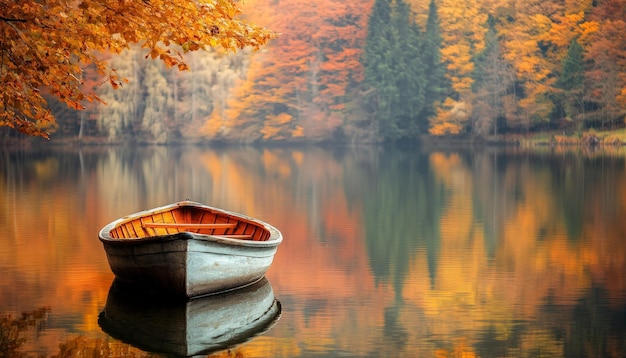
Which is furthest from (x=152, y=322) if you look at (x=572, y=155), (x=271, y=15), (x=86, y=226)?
(x=271, y=15)

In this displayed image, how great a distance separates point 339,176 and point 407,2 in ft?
105

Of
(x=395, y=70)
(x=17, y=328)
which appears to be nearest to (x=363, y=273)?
(x=17, y=328)

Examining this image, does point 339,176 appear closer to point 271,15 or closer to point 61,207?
point 61,207

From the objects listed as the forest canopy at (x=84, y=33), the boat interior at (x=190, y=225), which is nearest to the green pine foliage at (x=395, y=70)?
the boat interior at (x=190, y=225)

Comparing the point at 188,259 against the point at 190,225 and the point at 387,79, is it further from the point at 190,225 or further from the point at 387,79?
the point at 387,79

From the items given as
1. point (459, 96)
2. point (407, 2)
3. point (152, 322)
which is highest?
point (407, 2)

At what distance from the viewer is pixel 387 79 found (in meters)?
58.3

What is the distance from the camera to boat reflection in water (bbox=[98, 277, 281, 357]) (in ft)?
30.3

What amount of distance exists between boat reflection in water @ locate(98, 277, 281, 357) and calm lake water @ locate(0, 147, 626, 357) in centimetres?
3

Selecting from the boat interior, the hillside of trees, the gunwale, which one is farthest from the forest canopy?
the hillside of trees

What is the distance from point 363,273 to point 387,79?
46128 millimetres

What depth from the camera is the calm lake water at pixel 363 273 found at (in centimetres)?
923

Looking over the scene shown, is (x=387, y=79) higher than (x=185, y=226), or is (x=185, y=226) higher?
(x=387, y=79)

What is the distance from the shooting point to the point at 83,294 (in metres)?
11.6
